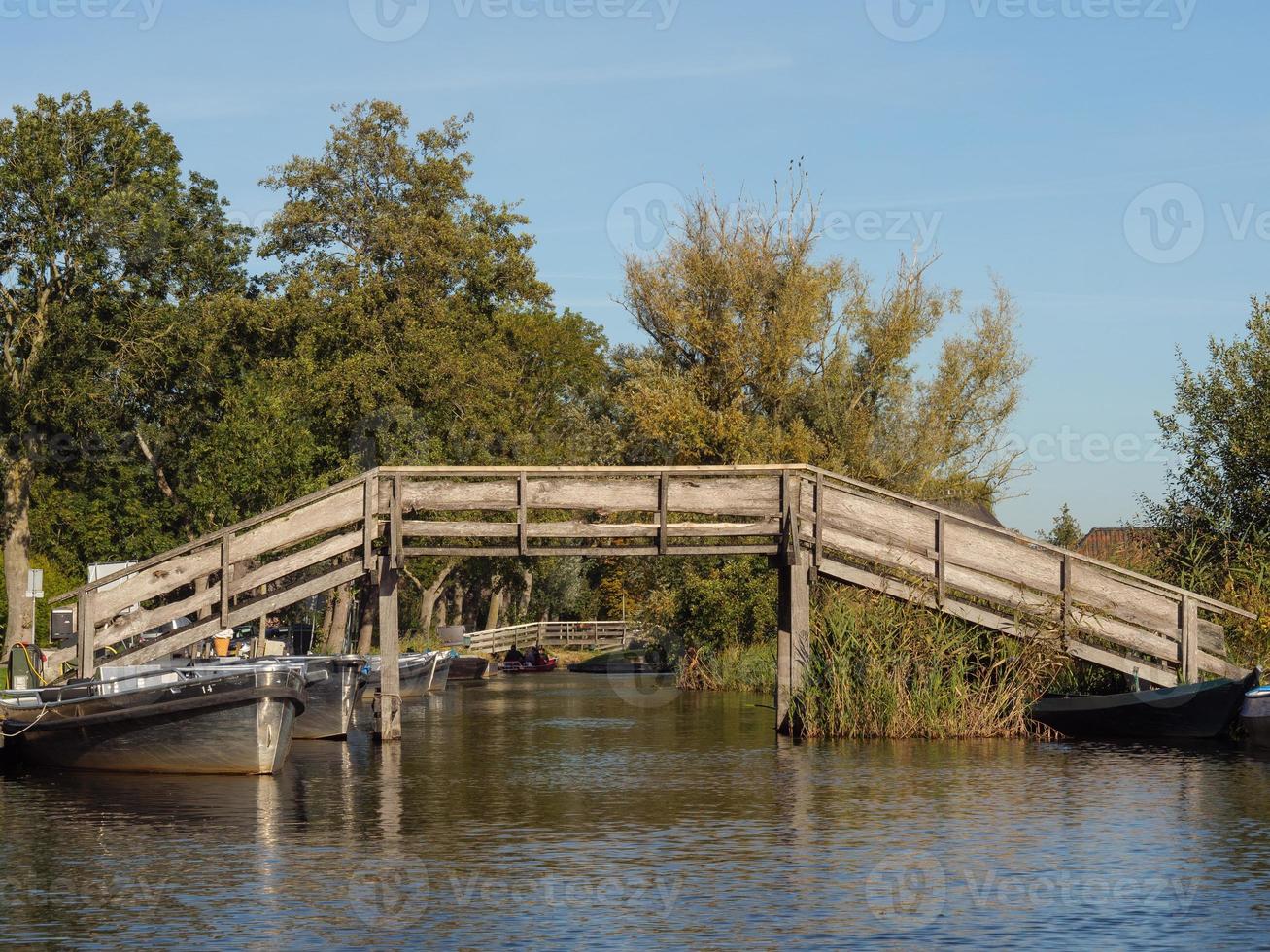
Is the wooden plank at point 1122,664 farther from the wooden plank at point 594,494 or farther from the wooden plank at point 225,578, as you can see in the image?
the wooden plank at point 225,578

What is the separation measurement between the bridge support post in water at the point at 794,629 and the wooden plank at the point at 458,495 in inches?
200

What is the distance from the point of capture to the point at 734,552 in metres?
29.4

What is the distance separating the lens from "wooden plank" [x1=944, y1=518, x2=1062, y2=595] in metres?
30.1

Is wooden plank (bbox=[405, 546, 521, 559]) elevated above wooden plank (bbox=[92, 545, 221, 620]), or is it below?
above

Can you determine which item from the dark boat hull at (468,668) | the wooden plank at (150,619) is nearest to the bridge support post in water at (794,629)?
the wooden plank at (150,619)

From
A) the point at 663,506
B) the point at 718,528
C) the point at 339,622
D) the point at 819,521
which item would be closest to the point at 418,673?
the point at 339,622

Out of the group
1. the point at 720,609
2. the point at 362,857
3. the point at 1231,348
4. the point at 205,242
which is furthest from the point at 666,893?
the point at 205,242

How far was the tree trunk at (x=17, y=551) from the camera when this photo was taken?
1871 inches

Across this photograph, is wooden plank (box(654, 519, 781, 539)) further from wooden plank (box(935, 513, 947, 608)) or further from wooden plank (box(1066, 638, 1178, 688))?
wooden plank (box(1066, 638, 1178, 688))

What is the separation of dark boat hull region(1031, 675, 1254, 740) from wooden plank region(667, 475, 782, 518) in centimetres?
602

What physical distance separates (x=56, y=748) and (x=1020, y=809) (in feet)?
48.4

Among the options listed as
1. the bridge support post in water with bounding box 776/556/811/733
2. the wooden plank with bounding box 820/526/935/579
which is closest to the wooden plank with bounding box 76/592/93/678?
the bridge support post in water with bounding box 776/556/811/733

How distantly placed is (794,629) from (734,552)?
2.02 m

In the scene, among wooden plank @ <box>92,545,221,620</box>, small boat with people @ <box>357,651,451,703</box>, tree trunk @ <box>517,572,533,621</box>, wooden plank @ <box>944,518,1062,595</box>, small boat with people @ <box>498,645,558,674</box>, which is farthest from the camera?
tree trunk @ <box>517,572,533,621</box>
